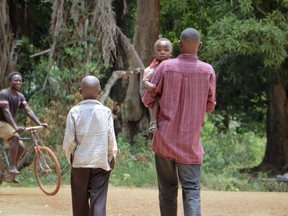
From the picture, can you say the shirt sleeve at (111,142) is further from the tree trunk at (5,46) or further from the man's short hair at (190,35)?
the tree trunk at (5,46)

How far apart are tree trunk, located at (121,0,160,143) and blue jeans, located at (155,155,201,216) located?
30.5ft

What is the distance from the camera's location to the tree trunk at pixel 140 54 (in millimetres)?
15930

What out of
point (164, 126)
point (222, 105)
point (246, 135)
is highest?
point (164, 126)

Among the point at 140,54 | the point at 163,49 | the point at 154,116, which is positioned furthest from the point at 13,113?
the point at 140,54

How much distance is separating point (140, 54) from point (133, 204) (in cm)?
689


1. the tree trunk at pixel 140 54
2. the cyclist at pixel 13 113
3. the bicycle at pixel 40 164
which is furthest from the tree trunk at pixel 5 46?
the cyclist at pixel 13 113

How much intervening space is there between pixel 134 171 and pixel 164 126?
25.8ft

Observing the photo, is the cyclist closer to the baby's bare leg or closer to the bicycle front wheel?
the bicycle front wheel

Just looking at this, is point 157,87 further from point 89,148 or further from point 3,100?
point 3,100

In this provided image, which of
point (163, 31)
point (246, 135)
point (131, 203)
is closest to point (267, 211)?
point (131, 203)

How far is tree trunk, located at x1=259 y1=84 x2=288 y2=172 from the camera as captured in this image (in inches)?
696

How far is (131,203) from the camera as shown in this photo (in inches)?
395

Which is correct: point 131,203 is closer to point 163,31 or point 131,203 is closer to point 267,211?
point 267,211

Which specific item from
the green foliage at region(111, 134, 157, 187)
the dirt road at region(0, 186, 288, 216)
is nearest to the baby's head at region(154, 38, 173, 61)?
the dirt road at region(0, 186, 288, 216)
